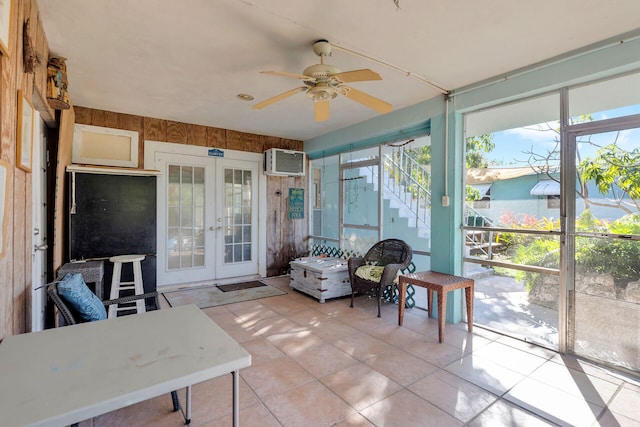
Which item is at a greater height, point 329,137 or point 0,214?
point 329,137

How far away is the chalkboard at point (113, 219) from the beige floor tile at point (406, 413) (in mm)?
3188

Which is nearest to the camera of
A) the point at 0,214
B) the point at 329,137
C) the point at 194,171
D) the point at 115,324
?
the point at 0,214

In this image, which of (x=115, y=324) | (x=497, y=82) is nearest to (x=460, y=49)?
(x=497, y=82)

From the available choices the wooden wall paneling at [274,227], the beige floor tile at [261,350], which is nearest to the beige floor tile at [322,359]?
the beige floor tile at [261,350]

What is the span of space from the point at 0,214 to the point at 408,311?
3746mm

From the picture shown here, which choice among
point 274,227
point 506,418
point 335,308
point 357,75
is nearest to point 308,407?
point 506,418

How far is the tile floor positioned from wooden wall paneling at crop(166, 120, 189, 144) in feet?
9.96

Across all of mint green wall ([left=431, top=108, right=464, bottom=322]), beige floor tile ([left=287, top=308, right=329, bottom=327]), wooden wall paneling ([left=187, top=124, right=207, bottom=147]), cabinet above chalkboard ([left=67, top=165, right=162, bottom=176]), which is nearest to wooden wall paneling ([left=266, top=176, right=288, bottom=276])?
wooden wall paneling ([left=187, top=124, right=207, bottom=147])

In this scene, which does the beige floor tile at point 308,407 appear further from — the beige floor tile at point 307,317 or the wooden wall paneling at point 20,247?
the wooden wall paneling at point 20,247

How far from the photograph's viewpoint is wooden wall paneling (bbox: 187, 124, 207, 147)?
4.84 meters

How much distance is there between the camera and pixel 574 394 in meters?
2.12

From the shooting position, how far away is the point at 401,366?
2.50 meters

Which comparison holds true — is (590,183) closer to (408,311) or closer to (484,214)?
(484,214)

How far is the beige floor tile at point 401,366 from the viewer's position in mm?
2336
